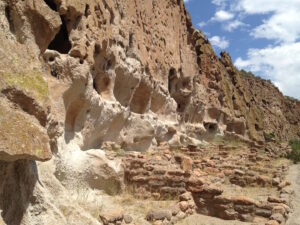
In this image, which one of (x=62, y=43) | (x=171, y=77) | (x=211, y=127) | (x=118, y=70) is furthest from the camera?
(x=211, y=127)

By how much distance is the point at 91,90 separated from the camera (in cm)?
988

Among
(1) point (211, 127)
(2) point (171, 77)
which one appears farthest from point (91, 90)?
(1) point (211, 127)

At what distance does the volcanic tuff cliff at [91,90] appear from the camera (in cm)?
430

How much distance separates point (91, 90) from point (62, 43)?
1.40m

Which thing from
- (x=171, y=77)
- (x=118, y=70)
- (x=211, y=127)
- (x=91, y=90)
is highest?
(x=171, y=77)

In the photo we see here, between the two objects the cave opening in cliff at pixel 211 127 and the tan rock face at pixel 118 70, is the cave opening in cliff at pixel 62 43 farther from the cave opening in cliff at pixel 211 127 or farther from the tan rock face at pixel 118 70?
the cave opening in cliff at pixel 211 127

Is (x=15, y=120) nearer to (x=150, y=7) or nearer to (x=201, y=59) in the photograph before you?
(x=150, y=7)

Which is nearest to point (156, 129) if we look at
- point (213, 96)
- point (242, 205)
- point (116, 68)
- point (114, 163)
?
point (116, 68)

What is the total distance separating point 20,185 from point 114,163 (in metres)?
5.51

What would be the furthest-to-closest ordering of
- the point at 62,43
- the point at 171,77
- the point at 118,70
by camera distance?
the point at 171,77, the point at 118,70, the point at 62,43

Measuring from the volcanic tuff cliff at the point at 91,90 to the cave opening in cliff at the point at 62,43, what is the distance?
3cm

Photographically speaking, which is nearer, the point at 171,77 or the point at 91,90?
the point at 91,90

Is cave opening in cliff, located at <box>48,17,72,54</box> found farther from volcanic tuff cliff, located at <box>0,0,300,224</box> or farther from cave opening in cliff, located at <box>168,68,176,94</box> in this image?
cave opening in cliff, located at <box>168,68,176,94</box>

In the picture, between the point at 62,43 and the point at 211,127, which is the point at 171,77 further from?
the point at 62,43
